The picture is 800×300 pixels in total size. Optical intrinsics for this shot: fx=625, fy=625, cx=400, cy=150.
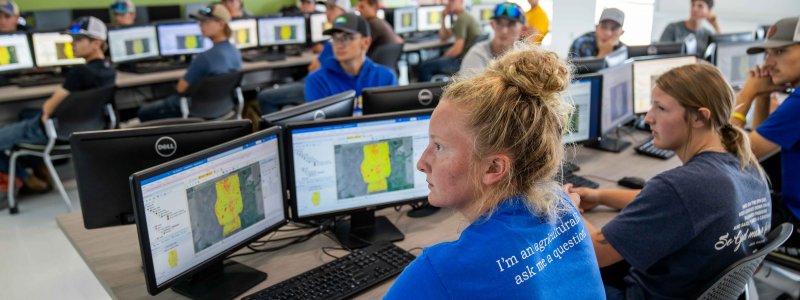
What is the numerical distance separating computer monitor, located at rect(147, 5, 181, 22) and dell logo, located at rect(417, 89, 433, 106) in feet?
18.7

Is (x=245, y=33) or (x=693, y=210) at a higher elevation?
(x=245, y=33)

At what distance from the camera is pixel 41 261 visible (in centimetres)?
337

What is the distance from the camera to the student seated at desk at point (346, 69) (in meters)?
3.33

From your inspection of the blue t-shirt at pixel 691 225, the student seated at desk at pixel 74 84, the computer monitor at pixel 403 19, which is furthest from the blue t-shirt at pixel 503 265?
the computer monitor at pixel 403 19

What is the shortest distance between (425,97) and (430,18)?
5.80 meters

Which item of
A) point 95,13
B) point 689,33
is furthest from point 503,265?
point 95,13

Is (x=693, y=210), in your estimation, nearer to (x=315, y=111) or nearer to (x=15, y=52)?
(x=315, y=111)

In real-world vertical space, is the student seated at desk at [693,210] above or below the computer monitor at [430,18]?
below

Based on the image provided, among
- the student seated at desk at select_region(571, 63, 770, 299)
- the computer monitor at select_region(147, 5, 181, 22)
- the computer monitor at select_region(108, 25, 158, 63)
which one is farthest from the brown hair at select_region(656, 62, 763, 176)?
the computer monitor at select_region(147, 5, 181, 22)

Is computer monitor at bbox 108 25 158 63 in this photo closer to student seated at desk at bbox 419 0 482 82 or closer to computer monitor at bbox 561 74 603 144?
student seated at desk at bbox 419 0 482 82

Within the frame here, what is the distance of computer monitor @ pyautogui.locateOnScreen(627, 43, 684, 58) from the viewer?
3.81 meters

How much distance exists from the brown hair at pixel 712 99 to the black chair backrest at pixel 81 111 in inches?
132

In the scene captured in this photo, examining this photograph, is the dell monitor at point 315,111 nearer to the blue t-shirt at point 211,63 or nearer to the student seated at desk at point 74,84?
the student seated at desk at point 74,84

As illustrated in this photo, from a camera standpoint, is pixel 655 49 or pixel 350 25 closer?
pixel 350 25
